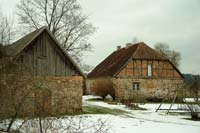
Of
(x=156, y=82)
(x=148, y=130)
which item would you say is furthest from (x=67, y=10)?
(x=148, y=130)

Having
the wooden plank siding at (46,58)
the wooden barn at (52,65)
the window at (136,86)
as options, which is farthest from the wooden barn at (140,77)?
the wooden plank siding at (46,58)

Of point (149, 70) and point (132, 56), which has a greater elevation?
point (132, 56)

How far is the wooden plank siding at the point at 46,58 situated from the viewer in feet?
61.9

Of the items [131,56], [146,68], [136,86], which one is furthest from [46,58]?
A: [146,68]

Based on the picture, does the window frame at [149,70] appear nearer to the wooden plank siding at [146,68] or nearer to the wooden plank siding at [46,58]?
the wooden plank siding at [146,68]

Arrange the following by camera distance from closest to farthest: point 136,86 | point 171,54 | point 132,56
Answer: point 132,56
point 136,86
point 171,54

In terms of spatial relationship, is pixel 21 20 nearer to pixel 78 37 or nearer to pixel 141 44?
pixel 78 37

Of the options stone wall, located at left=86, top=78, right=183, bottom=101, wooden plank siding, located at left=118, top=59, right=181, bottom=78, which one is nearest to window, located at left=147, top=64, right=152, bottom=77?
wooden plank siding, located at left=118, top=59, right=181, bottom=78

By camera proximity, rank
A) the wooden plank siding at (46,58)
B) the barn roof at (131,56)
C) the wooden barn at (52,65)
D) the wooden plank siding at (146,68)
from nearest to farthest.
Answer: the wooden barn at (52,65), the wooden plank siding at (46,58), the wooden plank siding at (146,68), the barn roof at (131,56)

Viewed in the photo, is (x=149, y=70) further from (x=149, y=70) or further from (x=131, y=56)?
(x=131, y=56)

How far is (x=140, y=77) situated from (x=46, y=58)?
19579 millimetres

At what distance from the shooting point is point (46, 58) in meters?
19.6

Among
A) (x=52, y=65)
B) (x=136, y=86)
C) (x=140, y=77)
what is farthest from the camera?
(x=140, y=77)

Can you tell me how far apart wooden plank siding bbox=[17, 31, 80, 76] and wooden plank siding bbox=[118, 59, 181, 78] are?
1656cm
